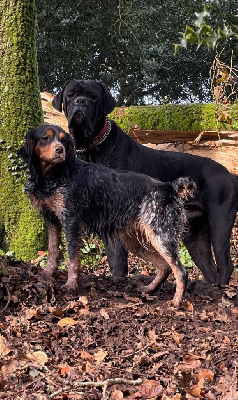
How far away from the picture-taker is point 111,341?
4.61 meters

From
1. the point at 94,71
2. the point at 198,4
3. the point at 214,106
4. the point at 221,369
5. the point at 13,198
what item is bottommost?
the point at 221,369

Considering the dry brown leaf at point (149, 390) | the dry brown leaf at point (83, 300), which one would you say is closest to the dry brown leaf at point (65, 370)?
the dry brown leaf at point (149, 390)

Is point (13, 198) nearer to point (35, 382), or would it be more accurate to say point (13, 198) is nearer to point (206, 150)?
point (206, 150)

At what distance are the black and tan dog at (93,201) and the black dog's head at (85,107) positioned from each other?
117cm

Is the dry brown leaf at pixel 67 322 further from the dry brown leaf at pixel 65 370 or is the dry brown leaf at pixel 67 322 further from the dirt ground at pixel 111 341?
the dry brown leaf at pixel 65 370

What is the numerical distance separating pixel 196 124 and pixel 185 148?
53 centimetres

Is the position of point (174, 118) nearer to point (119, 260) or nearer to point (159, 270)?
point (119, 260)

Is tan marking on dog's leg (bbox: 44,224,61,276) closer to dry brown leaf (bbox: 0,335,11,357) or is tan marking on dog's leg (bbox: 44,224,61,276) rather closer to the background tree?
dry brown leaf (bbox: 0,335,11,357)

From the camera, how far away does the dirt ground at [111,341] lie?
3742 mm

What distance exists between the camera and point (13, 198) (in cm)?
919

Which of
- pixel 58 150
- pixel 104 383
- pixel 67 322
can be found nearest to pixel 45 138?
pixel 58 150

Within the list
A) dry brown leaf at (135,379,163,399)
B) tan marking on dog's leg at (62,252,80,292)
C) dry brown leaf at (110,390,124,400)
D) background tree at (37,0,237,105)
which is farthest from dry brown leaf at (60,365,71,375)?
background tree at (37,0,237,105)

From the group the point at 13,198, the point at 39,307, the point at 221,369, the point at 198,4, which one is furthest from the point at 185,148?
the point at 198,4

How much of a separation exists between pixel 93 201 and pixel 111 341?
1.74 meters
